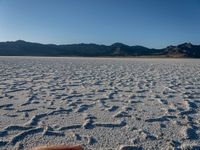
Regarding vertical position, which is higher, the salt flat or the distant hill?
the salt flat

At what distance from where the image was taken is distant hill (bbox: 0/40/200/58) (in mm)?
78125

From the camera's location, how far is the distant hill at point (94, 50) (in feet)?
256

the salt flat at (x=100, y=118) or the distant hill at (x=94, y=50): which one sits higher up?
the salt flat at (x=100, y=118)

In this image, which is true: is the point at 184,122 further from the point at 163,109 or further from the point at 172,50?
the point at 172,50

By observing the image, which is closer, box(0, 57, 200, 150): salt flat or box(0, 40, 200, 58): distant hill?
box(0, 57, 200, 150): salt flat

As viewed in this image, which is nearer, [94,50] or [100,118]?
[100,118]

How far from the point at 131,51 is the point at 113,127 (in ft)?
291

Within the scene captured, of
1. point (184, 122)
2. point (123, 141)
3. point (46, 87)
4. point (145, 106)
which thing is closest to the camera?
point (123, 141)

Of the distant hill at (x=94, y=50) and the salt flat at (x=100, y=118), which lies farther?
the distant hill at (x=94, y=50)

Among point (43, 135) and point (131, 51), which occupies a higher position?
point (43, 135)

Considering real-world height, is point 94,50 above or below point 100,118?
below

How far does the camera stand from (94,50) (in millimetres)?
93438

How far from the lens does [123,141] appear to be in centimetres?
360

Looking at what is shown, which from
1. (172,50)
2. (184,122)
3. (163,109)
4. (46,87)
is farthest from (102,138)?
(172,50)
